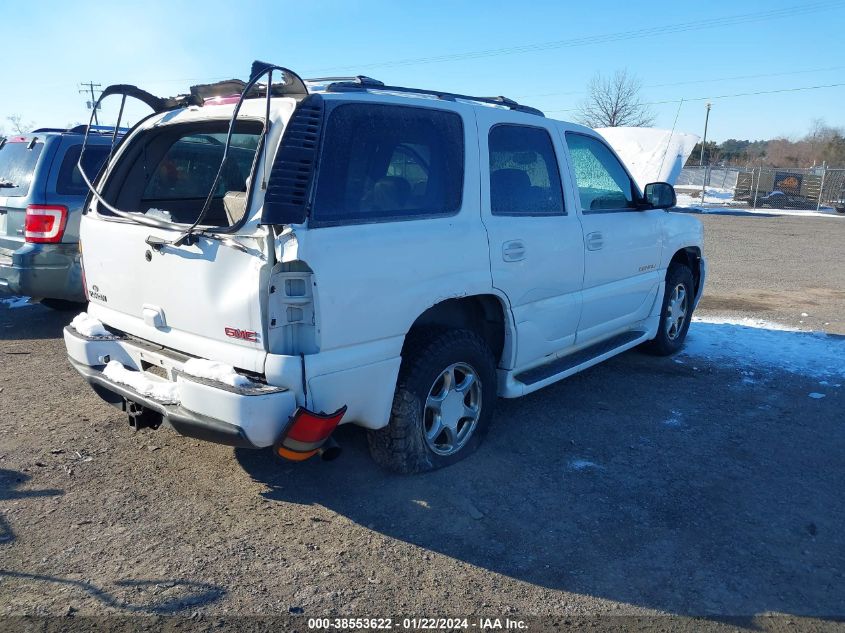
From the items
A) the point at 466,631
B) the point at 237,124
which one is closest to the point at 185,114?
the point at 237,124

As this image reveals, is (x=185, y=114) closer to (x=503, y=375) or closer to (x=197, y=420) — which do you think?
(x=197, y=420)

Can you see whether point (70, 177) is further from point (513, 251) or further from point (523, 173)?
point (513, 251)

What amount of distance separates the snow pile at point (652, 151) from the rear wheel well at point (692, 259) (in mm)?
9967

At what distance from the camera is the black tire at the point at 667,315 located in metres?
6.20

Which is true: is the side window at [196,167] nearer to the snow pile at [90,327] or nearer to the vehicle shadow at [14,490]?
the snow pile at [90,327]

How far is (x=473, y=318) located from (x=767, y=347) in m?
3.93

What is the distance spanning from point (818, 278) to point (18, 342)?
36.7 feet

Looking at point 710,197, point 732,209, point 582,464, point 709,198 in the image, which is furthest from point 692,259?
point 710,197

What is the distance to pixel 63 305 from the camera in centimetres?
750

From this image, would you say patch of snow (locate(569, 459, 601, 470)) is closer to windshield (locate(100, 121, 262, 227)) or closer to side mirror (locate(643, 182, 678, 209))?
side mirror (locate(643, 182, 678, 209))

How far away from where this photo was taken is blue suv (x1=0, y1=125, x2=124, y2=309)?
Result: 640 centimetres

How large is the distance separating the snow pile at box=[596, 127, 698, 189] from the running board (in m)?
11.4

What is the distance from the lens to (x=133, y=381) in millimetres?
3564

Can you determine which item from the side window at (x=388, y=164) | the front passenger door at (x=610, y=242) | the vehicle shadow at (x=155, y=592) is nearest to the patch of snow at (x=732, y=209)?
the front passenger door at (x=610, y=242)
